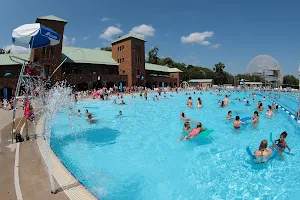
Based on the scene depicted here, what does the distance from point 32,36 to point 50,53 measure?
27.1m

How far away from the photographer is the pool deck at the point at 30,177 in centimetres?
453

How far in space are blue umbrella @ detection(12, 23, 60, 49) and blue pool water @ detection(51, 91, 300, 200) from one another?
175 inches

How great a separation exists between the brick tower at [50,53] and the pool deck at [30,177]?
86.0ft

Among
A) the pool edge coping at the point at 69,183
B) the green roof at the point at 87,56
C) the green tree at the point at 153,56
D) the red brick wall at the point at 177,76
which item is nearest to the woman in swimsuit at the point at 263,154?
the pool edge coping at the point at 69,183

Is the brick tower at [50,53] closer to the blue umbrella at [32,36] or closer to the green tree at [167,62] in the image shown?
the blue umbrella at [32,36]

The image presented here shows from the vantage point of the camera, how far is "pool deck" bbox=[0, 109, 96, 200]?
4.53 metres

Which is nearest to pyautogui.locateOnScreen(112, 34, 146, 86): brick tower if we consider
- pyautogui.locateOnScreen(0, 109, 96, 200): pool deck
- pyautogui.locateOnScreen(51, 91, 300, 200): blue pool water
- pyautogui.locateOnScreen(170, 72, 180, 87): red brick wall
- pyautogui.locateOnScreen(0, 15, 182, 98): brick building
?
pyautogui.locateOnScreen(0, 15, 182, 98): brick building

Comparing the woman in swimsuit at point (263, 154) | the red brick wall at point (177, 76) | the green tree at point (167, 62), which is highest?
the green tree at point (167, 62)

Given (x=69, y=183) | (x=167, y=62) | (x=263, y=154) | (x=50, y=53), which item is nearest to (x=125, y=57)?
(x=50, y=53)

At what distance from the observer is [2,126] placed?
435 inches

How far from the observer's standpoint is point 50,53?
31.7m

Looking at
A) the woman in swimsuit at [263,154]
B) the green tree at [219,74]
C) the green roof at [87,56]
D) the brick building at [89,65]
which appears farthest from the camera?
the green tree at [219,74]

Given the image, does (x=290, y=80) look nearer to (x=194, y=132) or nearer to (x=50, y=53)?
(x=50, y=53)

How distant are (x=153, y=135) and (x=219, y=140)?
3.61 meters
